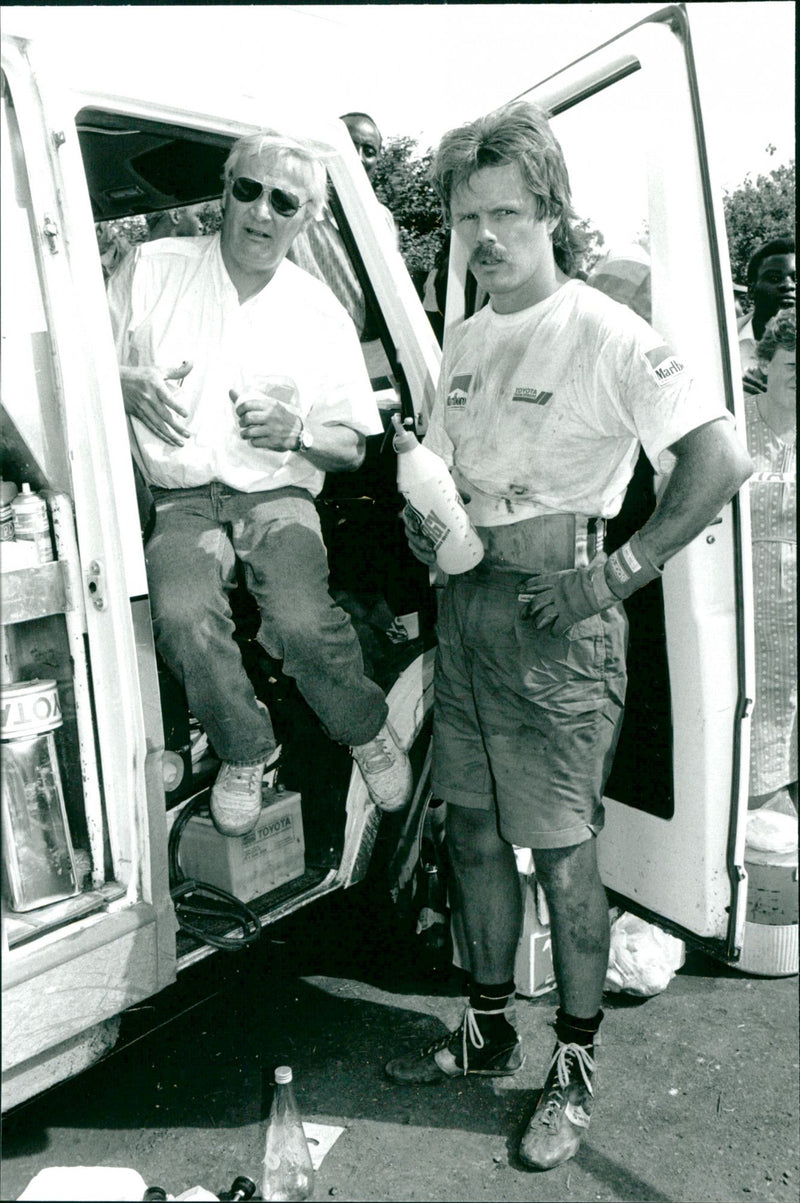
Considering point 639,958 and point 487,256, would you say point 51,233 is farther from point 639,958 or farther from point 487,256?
point 639,958

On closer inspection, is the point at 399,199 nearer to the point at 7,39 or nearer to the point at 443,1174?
the point at 7,39

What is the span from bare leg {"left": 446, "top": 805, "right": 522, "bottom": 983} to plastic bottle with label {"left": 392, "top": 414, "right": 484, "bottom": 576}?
71 centimetres

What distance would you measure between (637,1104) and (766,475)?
2.07 m

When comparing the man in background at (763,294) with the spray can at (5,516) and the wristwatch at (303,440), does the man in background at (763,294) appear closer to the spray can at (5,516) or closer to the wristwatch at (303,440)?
the wristwatch at (303,440)

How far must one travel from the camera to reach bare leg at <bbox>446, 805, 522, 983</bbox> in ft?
9.30

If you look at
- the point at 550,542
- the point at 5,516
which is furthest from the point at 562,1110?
the point at 5,516

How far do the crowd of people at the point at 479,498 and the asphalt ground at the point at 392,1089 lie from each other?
4.8 inches

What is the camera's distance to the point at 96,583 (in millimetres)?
2248

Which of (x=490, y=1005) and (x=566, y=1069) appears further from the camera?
(x=490, y=1005)

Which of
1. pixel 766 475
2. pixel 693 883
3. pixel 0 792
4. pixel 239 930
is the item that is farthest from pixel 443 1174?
pixel 766 475

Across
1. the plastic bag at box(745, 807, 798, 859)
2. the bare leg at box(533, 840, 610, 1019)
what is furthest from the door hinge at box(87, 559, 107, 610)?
the plastic bag at box(745, 807, 798, 859)

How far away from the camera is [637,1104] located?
2748mm

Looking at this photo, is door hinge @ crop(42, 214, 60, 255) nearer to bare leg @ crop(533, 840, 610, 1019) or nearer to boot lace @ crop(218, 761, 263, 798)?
boot lace @ crop(218, 761, 263, 798)

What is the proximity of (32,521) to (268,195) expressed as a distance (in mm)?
1137
